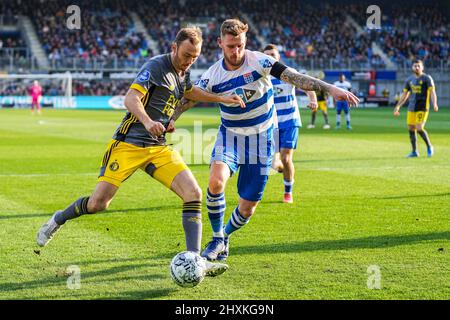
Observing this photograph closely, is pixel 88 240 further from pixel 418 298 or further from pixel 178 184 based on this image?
pixel 418 298

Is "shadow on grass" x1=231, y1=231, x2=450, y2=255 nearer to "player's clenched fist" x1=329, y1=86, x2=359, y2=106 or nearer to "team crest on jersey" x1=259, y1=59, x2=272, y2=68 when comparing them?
"player's clenched fist" x1=329, y1=86, x2=359, y2=106

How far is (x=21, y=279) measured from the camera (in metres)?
6.53

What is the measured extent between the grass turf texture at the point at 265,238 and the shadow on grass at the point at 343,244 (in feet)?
0.04

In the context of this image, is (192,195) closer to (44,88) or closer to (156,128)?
(156,128)

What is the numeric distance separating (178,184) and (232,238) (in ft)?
5.95

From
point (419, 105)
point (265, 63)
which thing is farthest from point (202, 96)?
point (419, 105)

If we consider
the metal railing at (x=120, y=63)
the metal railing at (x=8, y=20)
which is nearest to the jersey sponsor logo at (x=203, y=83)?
the metal railing at (x=120, y=63)

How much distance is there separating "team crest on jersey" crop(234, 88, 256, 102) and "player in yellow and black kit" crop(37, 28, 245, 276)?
0.97ft

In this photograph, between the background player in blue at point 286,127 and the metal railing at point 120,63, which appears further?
the metal railing at point 120,63

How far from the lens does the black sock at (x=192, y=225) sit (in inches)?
263

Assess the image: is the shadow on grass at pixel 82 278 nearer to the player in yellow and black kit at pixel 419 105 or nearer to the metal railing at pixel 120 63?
the player in yellow and black kit at pixel 419 105

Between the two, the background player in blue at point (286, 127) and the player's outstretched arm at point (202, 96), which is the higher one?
the player's outstretched arm at point (202, 96)

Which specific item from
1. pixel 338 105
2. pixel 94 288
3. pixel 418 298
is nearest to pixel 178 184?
pixel 94 288

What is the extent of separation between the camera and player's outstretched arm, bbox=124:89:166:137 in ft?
20.7
